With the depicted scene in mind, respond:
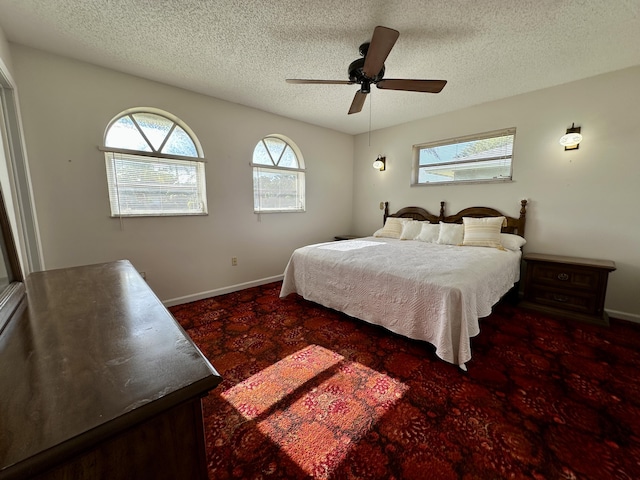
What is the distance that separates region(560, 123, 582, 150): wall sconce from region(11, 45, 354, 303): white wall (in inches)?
123

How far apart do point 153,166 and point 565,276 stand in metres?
4.63

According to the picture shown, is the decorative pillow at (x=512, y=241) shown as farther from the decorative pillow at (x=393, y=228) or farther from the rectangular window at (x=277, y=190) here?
the rectangular window at (x=277, y=190)

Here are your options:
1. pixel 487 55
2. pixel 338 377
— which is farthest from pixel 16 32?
pixel 487 55

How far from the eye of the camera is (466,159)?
366cm

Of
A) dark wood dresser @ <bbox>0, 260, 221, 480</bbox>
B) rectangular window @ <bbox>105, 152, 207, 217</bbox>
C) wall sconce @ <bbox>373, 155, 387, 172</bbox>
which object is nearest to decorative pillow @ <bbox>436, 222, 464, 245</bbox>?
wall sconce @ <bbox>373, 155, 387, 172</bbox>

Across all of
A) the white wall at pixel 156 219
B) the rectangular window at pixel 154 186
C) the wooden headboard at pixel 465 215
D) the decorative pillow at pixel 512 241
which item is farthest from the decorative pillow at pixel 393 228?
the rectangular window at pixel 154 186

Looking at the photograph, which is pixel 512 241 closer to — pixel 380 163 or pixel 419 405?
pixel 380 163

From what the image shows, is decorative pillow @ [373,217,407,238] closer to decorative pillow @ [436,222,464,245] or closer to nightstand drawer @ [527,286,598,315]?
decorative pillow @ [436,222,464,245]

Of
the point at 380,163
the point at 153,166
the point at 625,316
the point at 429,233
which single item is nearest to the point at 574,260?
the point at 625,316

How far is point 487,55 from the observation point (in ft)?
7.48

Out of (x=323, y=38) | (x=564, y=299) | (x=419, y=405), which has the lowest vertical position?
(x=419, y=405)

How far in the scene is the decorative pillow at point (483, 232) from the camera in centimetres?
305

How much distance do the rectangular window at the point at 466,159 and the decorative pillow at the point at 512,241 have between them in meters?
0.78

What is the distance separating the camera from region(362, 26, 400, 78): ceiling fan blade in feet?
5.25
